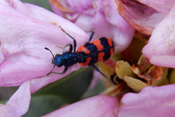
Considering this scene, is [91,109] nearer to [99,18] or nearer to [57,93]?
[99,18]

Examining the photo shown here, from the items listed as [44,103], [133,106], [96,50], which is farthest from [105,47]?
[44,103]

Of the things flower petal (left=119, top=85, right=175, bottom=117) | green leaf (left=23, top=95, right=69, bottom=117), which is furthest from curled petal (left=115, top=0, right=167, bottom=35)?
green leaf (left=23, top=95, right=69, bottom=117)

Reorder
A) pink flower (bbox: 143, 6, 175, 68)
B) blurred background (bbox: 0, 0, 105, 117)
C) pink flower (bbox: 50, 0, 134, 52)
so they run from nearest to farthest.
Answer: pink flower (bbox: 143, 6, 175, 68) < pink flower (bbox: 50, 0, 134, 52) < blurred background (bbox: 0, 0, 105, 117)

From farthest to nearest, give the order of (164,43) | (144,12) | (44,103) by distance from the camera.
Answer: (44,103), (144,12), (164,43)

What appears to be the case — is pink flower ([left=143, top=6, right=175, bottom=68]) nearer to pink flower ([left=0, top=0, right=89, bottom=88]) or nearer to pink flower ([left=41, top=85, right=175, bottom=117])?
pink flower ([left=41, top=85, right=175, bottom=117])

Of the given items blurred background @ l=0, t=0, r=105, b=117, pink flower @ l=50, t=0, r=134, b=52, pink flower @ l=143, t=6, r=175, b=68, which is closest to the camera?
pink flower @ l=143, t=6, r=175, b=68

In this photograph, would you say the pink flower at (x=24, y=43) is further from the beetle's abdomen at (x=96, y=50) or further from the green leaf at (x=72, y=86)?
the green leaf at (x=72, y=86)

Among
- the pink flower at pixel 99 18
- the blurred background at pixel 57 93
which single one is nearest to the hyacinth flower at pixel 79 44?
the pink flower at pixel 99 18
